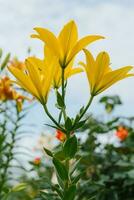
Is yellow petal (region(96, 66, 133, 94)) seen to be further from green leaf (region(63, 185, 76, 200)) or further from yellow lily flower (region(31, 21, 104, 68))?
green leaf (region(63, 185, 76, 200))

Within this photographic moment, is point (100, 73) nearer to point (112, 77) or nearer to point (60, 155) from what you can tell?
point (112, 77)

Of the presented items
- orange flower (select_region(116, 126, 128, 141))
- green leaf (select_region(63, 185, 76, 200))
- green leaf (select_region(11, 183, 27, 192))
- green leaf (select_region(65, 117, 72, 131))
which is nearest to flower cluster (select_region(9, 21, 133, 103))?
green leaf (select_region(65, 117, 72, 131))

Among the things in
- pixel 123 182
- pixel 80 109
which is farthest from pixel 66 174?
pixel 123 182

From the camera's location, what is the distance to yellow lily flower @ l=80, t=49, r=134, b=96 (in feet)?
4.45

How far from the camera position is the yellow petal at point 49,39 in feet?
4.36

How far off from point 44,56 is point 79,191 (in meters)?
1.93

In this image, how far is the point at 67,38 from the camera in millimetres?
1354

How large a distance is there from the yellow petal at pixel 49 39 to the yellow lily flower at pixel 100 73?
0.26ft

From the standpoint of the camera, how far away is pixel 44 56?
55.2 inches

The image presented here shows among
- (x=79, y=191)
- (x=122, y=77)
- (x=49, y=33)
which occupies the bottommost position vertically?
(x=79, y=191)

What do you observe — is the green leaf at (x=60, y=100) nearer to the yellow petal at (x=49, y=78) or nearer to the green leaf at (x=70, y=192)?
the yellow petal at (x=49, y=78)

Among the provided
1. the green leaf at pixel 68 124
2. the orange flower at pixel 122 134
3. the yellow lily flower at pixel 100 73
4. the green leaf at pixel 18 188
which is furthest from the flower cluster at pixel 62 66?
the orange flower at pixel 122 134

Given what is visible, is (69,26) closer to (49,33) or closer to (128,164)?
(49,33)

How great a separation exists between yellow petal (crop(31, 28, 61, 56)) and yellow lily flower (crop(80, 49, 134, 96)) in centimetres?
8
